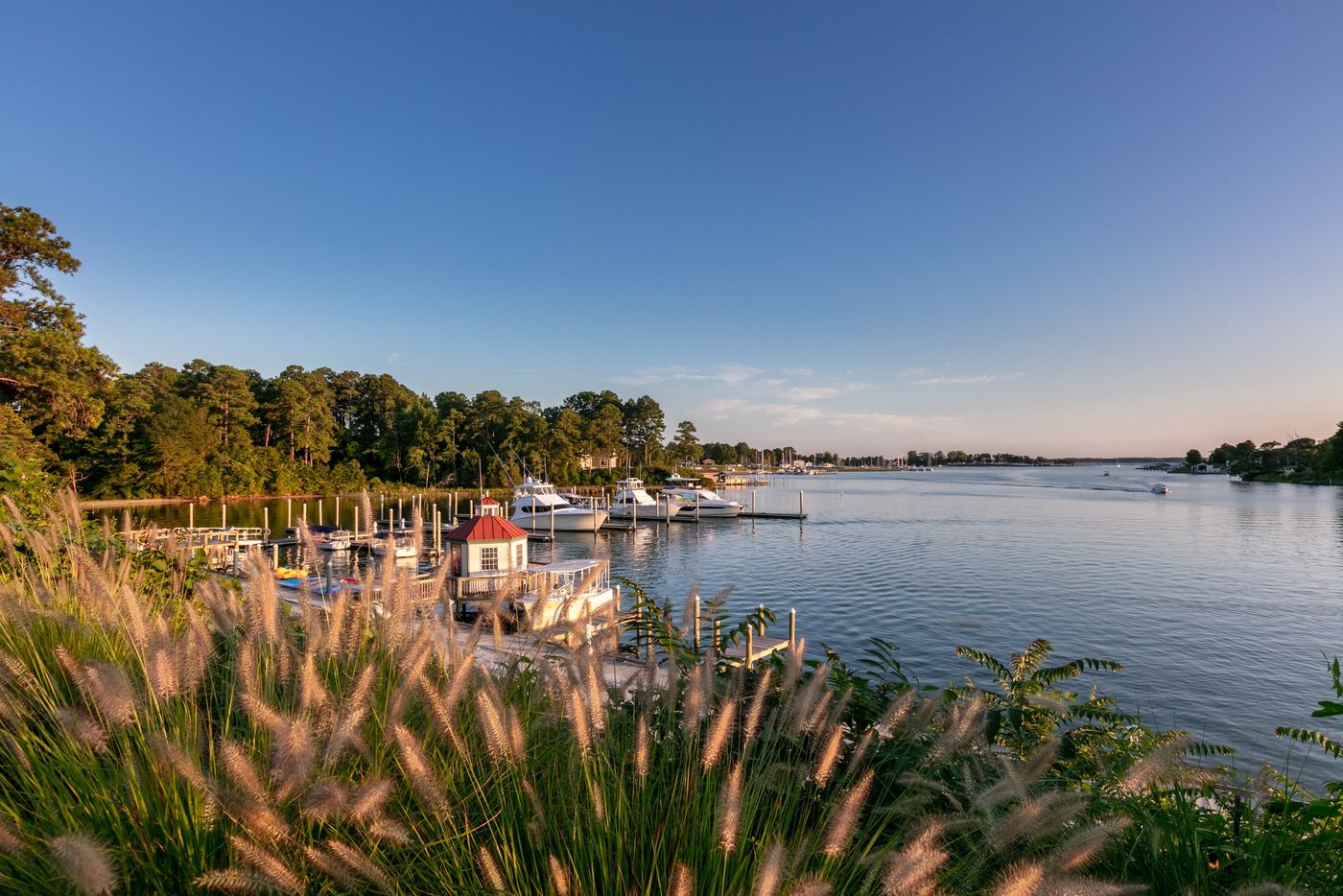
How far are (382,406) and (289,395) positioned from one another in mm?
15573

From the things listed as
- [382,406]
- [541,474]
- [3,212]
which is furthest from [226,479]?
[3,212]

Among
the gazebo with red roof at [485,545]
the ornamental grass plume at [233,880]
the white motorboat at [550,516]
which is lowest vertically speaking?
the white motorboat at [550,516]

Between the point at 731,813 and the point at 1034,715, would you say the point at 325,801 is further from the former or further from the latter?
the point at 1034,715

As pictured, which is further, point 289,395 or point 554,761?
point 289,395

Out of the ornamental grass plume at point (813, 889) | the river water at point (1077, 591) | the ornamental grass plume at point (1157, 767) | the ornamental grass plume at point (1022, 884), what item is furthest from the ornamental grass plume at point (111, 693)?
the river water at point (1077, 591)

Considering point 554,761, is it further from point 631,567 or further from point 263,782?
point 631,567

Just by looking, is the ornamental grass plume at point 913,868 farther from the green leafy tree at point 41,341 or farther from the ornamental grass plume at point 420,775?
the green leafy tree at point 41,341

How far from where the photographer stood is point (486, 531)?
1872cm

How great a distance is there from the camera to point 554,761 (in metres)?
2.16

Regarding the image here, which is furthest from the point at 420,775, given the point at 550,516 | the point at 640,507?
the point at 640,507

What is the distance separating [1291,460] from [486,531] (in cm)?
17709

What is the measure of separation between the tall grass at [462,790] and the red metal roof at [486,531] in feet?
53.1

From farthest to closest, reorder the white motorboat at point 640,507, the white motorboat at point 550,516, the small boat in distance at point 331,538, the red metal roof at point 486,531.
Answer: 1. the white motorboat at point 640,507
2. the white motorboat at point 550,516
3. the small boat in distance at point 331,538
4. the red metal roof at point 486,531

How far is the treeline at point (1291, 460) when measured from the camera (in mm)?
97375
